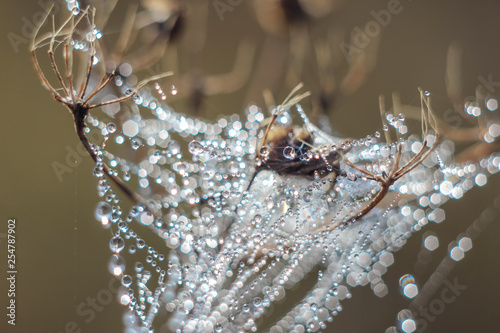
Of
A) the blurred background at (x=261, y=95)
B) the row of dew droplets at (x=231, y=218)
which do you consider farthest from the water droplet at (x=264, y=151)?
the blurred background at (x=261, y=95)

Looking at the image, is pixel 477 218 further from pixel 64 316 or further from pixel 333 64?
pixel 64 316

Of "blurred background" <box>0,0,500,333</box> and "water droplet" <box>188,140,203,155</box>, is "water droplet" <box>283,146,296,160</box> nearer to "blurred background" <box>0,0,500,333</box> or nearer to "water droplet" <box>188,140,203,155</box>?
"water droplet" <box>188,140,203,155</box>

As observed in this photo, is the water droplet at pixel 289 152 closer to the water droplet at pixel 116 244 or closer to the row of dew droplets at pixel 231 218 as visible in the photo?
the row of dew droplets at pixel 231 218

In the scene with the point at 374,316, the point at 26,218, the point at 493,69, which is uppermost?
the point at 493,69

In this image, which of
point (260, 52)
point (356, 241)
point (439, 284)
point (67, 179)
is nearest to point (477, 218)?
point (439, 284)

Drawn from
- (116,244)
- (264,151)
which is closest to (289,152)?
(264,151)

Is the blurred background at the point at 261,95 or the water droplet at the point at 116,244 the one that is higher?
the blurred background at the point at 261,95

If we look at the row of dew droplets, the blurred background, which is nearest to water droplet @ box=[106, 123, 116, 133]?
the row of dew droplets

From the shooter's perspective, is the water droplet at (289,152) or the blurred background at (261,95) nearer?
the water droplet at (289,152)

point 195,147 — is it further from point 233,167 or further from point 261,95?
point 261,95
